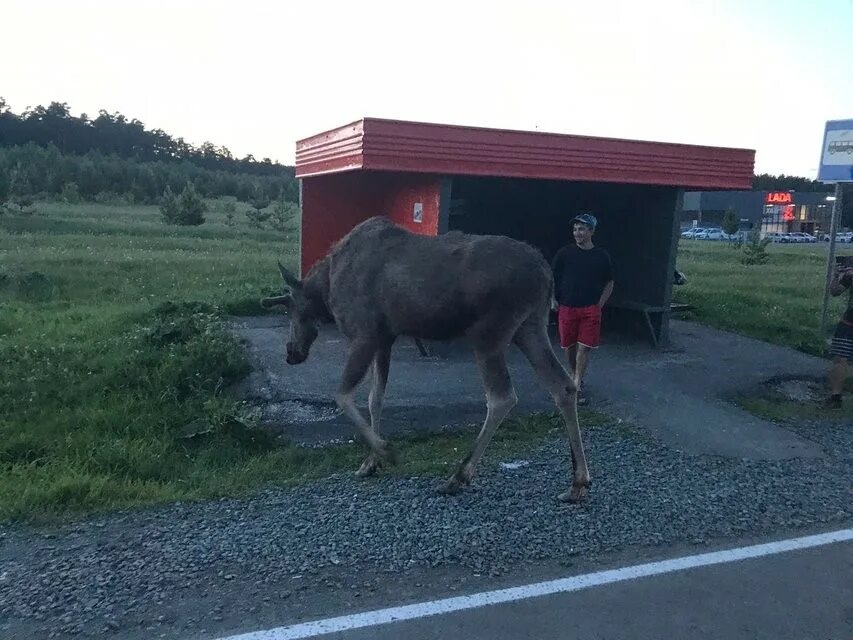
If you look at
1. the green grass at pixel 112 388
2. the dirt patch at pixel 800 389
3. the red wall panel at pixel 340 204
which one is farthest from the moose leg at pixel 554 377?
the red wall panel at pixel 340 204

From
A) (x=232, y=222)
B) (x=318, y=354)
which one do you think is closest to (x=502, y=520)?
(x=318, y=354)

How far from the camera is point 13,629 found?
388 centimetres

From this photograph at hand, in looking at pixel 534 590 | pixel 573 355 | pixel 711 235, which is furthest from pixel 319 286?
pixel 711 235

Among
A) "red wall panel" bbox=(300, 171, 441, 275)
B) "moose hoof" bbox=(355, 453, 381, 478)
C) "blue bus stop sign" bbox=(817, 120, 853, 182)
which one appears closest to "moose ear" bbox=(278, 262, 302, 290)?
"moose hoof" bbox=(355, 453, 381, 478)

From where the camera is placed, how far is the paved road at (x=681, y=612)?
3.93 meters

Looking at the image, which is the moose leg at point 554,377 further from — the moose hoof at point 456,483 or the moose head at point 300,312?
the moose head at point 300,312

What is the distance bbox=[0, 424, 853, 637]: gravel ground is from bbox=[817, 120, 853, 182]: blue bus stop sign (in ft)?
21.6

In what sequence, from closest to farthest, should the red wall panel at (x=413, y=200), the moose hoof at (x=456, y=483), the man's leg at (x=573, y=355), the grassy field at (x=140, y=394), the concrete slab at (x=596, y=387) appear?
the moose hoof at (x=456, y=483) → the grassy field at (x=140, y=394) → the concrete slab at (x=596, y=387) → the man's leg at (x=573, y=355) → the red wall panel at (x=413, y=200)

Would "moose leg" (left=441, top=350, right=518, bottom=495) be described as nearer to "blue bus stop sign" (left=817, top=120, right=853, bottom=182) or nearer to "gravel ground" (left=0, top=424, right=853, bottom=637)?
"gravel ground" (left=0, top=424, right=853, bottom=637)

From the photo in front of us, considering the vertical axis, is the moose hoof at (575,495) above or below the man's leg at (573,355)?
below

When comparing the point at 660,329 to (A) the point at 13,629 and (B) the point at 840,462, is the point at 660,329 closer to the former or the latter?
(B) the point at 840,462

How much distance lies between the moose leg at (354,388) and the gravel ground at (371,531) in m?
0.37

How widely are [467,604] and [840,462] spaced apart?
4.40 metres

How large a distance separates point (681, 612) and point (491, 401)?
2227 mm
